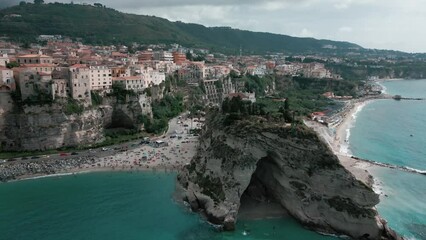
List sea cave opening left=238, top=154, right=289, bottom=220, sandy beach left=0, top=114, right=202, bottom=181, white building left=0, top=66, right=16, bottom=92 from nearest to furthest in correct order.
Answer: sea cave opening left=238, top=154, right=289, bottom=220, sandy beach left=0, top=114, right=202, bottom=181, white building left=0, top=66, right=16, bottom=92

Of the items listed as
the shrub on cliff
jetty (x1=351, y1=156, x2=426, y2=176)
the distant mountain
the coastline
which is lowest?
the coastline

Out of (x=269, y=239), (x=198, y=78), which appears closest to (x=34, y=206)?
(x=269, y=239)

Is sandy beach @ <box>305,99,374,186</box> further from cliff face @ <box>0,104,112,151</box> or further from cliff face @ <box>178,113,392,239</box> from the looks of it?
cliff face @ <box>0,104,112,151</box>

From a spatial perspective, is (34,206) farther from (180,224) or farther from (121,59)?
(121,59)

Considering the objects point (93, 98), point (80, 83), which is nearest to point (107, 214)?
point (80, 83)

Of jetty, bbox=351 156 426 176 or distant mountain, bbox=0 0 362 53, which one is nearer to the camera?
jetty, bbox=351 156 426 176

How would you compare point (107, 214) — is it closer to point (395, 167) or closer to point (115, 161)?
point (115, 161)

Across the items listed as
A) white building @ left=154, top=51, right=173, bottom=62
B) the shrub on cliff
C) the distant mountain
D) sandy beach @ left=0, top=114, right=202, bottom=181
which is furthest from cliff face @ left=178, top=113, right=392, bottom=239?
the distant mountain
